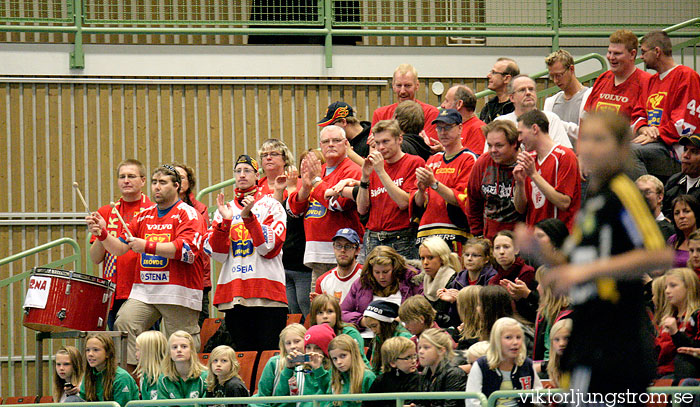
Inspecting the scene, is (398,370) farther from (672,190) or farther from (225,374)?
(672,190)

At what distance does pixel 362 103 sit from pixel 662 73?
4.23m

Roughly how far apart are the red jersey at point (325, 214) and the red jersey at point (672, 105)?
2514 millimetres

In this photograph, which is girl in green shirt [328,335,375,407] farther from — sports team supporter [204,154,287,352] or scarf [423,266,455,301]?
sports team supporter [204,154,287,352]

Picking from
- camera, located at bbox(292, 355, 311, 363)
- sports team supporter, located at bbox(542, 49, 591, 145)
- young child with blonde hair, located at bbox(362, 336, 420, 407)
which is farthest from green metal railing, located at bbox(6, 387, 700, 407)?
sports team supporter, located at bbox(542, 49, 591, 145)

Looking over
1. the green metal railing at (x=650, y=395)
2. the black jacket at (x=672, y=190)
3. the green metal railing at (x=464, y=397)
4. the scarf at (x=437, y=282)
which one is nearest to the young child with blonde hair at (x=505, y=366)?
the green metal railing at (x=464, y=397)

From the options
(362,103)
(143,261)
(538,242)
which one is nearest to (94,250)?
(143,261)

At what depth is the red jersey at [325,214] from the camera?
8.55m

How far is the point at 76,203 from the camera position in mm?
11609

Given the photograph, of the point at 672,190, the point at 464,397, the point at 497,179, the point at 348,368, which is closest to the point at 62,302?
the point at 348,368

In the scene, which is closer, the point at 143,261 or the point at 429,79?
the point at 143,261

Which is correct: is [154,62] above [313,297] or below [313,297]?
above

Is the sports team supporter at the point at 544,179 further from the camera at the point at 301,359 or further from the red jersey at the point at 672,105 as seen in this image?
the camera at the point at 301,359

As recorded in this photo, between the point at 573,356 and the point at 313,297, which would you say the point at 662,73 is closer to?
the point at 313,297

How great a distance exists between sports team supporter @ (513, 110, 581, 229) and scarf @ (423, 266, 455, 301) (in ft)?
2.30
